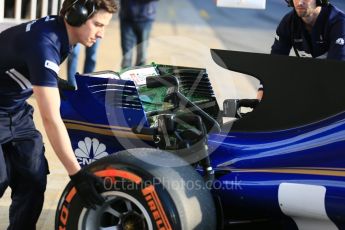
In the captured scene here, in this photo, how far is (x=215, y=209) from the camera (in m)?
3.24

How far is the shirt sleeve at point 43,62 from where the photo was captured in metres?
3.08

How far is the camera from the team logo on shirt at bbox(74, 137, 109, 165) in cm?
372

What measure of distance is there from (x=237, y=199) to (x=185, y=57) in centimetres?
548

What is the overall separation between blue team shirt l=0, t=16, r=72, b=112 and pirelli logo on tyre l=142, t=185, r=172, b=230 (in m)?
0.61

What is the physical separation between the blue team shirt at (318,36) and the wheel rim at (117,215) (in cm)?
162

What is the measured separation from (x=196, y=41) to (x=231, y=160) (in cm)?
803

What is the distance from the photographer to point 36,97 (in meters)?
3.12

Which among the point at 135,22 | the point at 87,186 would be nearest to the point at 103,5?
the point at 87,186

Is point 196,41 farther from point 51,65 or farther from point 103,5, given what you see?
point 51,65

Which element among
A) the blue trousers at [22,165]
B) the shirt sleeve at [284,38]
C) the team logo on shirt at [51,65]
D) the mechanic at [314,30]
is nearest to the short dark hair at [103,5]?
the team logo on shirt at [51,65]

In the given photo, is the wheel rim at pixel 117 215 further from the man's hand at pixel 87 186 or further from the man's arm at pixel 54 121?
the man's arm at pixel 54 121

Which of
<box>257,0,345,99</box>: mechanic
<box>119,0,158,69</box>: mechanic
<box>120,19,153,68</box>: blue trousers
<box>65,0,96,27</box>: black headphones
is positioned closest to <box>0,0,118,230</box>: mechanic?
<box>65,0,96,27</box>: black headphones

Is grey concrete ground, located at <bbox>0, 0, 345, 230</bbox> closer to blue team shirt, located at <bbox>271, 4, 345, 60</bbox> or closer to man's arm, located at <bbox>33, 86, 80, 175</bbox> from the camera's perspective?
blue team shirt, located at <bbox>271, 4, 345, 60</bbox>

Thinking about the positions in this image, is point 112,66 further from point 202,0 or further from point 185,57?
point 202,0
